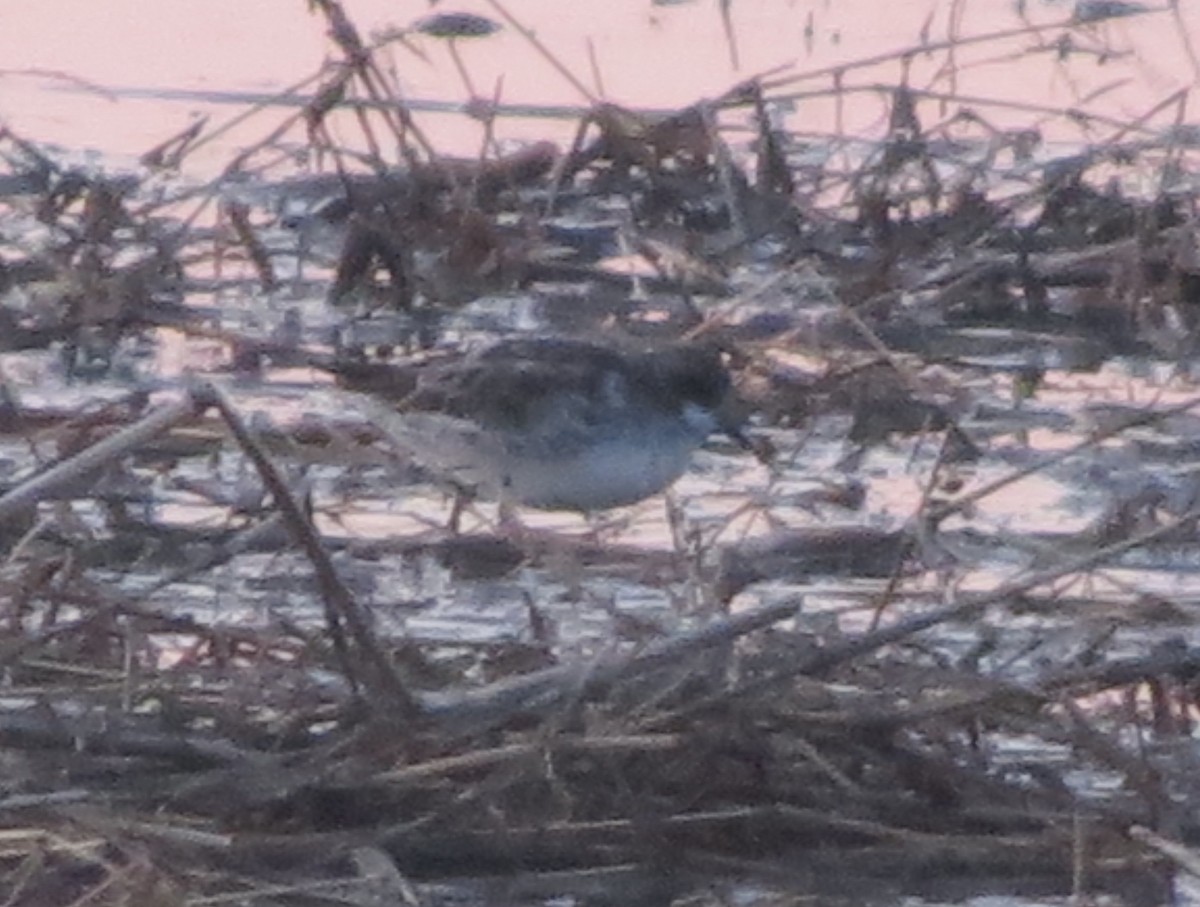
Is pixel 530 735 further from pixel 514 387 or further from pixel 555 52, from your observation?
pixel 555 52

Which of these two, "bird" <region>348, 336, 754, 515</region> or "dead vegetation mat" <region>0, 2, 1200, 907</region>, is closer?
"dead vegetation mat" <region>0, 2, 1200, 907</region>

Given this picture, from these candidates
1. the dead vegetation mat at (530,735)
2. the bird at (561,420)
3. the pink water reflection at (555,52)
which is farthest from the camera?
the pink water reflection at (555,52)

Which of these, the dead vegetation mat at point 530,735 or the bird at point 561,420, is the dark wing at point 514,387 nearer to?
the bird at point 561,420

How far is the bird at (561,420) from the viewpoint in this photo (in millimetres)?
6062

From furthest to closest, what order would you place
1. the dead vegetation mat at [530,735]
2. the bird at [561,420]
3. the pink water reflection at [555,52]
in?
the pink water reflection at [555,52], the bird at [561,420], the dead vegetation mat at [530,735]

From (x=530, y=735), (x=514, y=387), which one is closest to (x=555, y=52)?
(x=514, y=387)

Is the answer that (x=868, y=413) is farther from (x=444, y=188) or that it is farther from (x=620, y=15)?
(x=620, y=15)

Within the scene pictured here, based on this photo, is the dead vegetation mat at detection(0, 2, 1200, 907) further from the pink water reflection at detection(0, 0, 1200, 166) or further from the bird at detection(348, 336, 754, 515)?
the pink water reflection at detection(0, 0, 1200, 166)

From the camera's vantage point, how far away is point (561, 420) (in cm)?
620

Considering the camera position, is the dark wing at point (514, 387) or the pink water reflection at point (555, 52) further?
the pink water reflection at point (555, 52)

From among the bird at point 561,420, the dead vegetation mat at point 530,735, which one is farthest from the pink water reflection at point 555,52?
the dead vegetation mat at point 530,735

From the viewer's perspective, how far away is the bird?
19.9 feet

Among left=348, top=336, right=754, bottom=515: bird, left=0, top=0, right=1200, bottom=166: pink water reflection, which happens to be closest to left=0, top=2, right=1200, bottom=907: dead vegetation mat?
left=348, top=336, right=754, bottom=515: bird

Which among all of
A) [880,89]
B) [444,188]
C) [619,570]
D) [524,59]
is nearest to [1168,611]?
[619,570]
